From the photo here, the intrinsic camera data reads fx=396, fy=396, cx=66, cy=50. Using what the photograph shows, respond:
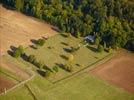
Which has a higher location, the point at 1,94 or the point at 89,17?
the point at 89,17

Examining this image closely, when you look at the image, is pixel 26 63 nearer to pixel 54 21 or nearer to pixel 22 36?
pixel 22 36

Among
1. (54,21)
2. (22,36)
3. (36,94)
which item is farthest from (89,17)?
(36,94)

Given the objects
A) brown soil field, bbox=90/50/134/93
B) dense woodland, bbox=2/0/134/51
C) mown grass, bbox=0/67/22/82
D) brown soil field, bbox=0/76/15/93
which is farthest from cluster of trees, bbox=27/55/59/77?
dense woodland, bbox=2/0/134/51

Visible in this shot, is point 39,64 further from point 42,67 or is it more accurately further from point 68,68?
point 68,68

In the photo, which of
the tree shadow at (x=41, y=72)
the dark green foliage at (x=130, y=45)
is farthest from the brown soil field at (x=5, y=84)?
the dark green foliage at (x=130, y=45)

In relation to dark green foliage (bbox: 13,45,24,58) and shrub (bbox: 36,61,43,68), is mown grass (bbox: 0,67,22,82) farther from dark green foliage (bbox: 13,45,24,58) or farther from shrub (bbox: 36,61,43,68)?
shrub (bbox: 36,61,43,68)

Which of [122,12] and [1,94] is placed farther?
[122,12]

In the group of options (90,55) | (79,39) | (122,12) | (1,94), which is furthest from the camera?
(122,12)
